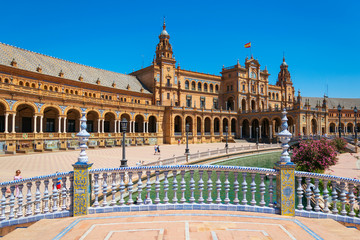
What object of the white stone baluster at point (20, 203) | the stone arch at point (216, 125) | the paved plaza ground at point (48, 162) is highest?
the stone arch at point (216, 125)

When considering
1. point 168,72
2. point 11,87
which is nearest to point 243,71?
point 168,72

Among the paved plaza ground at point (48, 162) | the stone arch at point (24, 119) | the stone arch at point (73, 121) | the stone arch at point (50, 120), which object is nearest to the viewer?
the paved plaza ground at point (48, 162)

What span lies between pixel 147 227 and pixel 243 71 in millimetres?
60716

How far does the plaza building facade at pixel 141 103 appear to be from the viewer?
30.2 metres

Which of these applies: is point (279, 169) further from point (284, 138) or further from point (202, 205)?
point (202, 205)

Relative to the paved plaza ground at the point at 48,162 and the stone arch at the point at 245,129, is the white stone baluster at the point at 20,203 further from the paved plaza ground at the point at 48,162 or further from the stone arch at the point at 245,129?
the stone arch at the point at 245,129

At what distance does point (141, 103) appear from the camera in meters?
49.1

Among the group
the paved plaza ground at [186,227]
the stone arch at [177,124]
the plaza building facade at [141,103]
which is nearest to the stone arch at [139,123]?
the plaza building facade at [141,103]

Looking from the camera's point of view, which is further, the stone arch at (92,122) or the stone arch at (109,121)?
the stone arch at (109,121)

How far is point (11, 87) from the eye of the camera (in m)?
27.1

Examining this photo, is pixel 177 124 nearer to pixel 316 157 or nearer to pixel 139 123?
pixel 139 123

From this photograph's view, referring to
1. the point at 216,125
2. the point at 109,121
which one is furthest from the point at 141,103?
the point at 216,125

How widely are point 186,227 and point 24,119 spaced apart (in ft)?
115

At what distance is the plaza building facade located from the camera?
A: 99.0 ft
